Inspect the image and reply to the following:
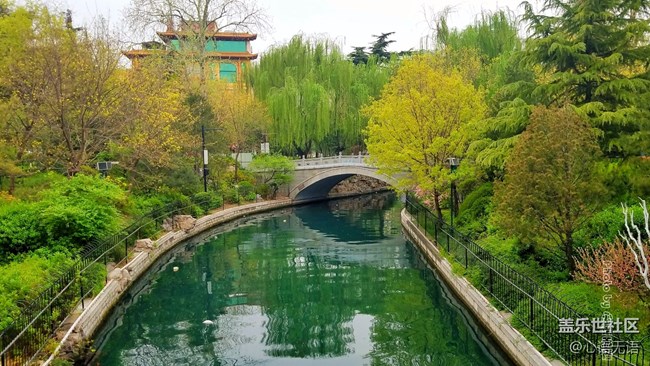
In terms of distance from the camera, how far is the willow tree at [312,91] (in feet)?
124

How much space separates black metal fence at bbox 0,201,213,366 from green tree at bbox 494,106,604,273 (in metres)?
8.89

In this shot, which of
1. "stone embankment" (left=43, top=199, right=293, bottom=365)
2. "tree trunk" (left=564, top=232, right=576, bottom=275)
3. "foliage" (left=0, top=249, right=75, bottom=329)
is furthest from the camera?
"tree trunk" (left=564, top=232, right=576, bottom=275)

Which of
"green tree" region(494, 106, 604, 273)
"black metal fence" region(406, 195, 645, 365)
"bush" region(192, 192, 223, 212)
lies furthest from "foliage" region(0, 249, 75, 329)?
"bush" region(192, 192, 223, 212)

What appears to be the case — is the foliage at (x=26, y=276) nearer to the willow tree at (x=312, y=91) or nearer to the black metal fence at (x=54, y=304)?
the black metal fence at (x=54, y=304)

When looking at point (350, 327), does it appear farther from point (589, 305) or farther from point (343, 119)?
point (343, 119)

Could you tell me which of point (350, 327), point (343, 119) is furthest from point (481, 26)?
point (350, 327)

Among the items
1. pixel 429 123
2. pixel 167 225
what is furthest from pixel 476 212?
pixel 167 225

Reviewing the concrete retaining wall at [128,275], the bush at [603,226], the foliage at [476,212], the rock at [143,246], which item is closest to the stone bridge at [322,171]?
the concrete retaining wall at [128,275]

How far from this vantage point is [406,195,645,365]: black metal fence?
7816 mm

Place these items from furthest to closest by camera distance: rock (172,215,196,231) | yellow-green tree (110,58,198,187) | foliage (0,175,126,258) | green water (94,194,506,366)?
rock (172,215,196,231)
yellow-green tree (110,58,198,187)
foliage (0,175,126,258)
green water (94,194,506,366)

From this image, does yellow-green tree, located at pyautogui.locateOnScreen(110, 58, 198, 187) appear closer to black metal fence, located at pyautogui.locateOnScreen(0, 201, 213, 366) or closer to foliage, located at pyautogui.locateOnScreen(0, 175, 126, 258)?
foliage, located at pyautogui.locateOnScreen(0, 175, 126, 258)

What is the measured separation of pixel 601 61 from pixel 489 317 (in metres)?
7.47

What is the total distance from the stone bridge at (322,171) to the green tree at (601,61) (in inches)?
780

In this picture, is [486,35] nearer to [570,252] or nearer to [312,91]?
[312,91]
